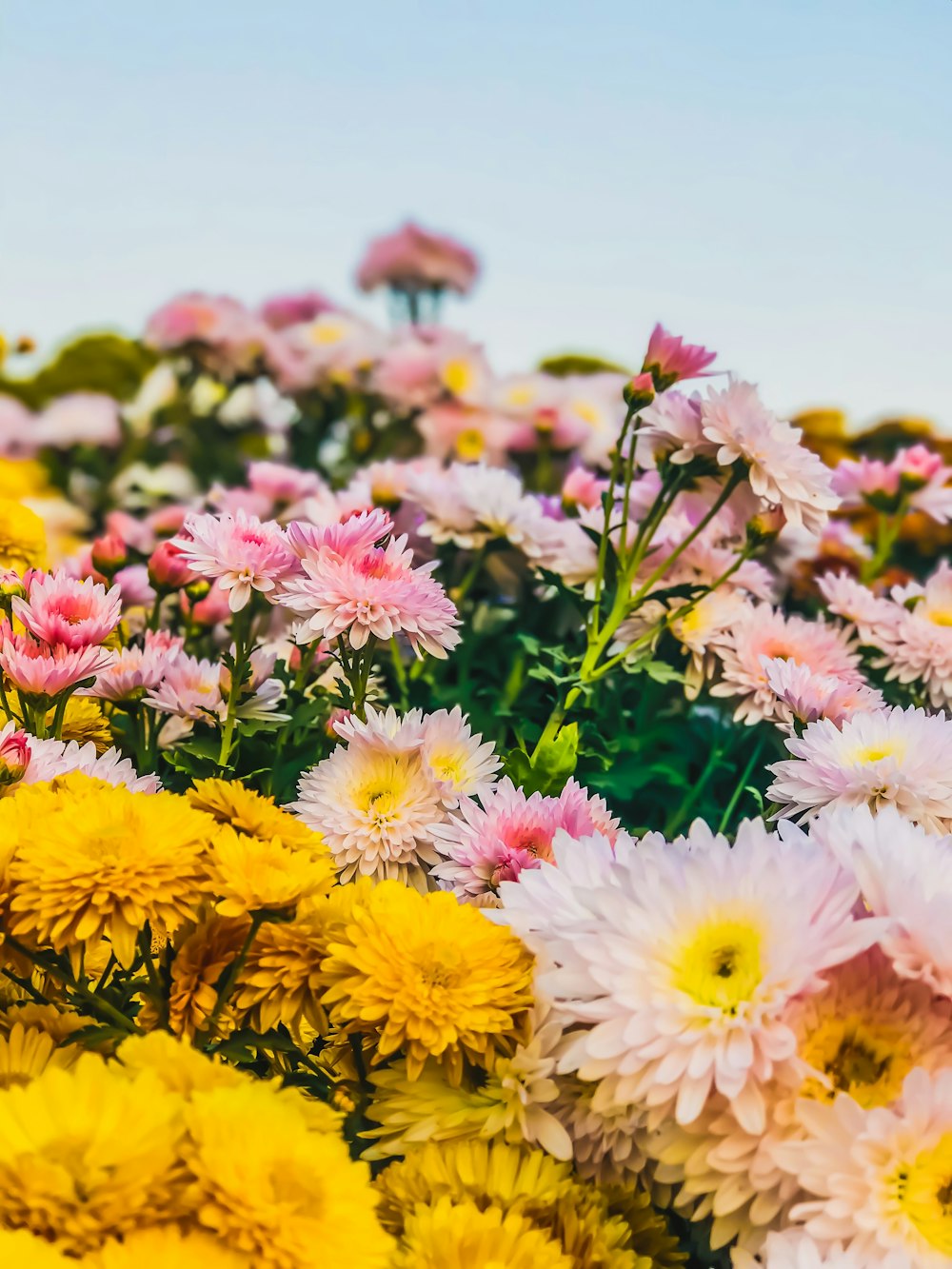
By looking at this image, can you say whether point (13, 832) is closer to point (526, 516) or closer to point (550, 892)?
point (550, 892)

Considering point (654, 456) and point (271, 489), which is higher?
point (654, 456)

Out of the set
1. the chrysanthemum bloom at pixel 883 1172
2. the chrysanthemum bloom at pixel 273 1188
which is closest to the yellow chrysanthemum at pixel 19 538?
the chrysanthemum bloom at pixel 273 1188

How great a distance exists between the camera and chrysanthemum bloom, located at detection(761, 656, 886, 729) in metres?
0.98

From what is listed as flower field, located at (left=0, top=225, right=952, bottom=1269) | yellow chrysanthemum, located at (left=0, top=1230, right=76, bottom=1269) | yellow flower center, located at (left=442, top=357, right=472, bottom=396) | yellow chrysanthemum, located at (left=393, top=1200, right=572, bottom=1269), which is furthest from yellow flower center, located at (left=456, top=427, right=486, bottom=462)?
yellow chrysanthemum, located at (left=0, top=1230, right=76, bottom=1269)

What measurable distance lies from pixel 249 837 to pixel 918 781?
1.54 ft

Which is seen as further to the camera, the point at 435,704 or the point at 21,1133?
the point at 435,704

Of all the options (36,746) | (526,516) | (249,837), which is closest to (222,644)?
(526,516)

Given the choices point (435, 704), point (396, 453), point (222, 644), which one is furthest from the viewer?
point (396, 453)

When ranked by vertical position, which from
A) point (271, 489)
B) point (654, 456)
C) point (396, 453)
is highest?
point (654, 456)

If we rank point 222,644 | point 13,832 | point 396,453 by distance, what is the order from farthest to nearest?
1. point 396,453
2. point 222,644
3. point 13,832

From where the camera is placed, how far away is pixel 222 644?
140cm

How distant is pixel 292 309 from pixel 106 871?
2242 mm

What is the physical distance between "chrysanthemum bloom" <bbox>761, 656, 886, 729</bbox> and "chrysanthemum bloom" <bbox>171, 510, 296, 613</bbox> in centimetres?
44

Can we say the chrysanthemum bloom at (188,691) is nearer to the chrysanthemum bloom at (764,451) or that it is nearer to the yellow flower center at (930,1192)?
the chrysanthemum bloom at (764,451)
